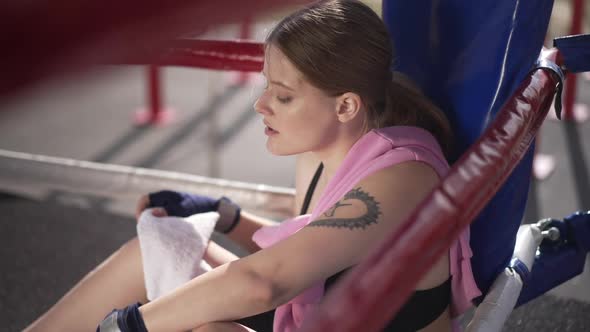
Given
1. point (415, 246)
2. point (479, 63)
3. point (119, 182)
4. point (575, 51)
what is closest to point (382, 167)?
point (479, 63)

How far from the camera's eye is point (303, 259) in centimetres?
87

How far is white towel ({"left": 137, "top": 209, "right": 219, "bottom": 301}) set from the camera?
1201mm

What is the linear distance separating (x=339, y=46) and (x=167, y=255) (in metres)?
0.46

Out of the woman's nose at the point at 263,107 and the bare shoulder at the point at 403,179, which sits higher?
the woman's nose at the point at 263,107

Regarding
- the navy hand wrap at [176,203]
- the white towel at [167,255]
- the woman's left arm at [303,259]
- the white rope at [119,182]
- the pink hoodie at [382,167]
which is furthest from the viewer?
the white rope at [119,182]

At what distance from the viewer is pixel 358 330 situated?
552mm

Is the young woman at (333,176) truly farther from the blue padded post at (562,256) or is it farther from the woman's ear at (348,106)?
the blue padded post at (562,256)

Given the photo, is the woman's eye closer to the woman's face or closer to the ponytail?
the woman's face

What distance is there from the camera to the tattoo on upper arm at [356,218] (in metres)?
0.90

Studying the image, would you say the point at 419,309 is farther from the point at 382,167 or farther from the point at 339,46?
the point at 339,46

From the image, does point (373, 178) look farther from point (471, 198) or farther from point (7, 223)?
point (7, 223)

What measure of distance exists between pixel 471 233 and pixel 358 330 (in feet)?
2.10

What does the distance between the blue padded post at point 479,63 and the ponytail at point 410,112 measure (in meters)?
0.05

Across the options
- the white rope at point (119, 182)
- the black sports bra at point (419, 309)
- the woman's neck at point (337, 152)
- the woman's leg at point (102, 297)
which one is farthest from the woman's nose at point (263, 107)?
the white rope at point (119, 182)
